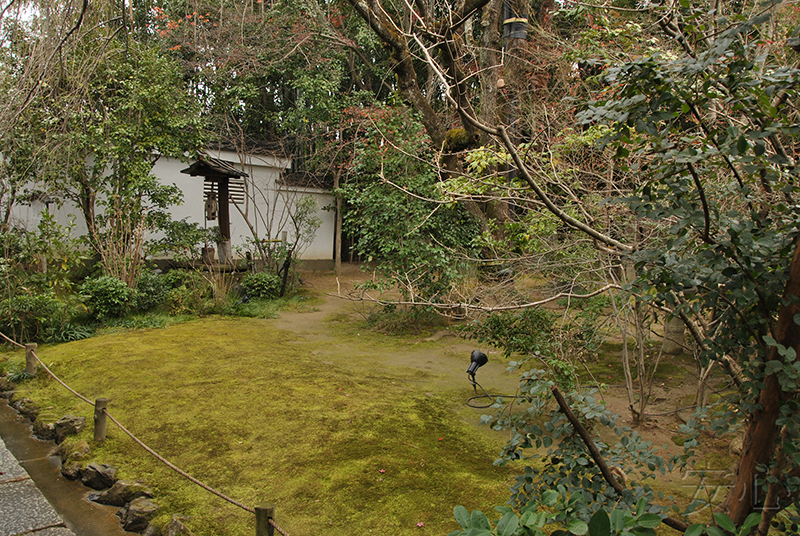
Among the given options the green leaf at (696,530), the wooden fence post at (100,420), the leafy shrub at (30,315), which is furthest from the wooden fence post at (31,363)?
the green leaf at (696,530)

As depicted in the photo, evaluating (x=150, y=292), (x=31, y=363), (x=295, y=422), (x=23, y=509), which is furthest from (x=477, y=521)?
(x=150, y=292)

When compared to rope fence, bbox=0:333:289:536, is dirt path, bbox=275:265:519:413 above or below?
below

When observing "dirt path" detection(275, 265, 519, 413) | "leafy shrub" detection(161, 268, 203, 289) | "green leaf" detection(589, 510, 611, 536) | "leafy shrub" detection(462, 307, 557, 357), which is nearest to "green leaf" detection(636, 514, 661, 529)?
"green leaf" detection(589, 510, 611, 536)

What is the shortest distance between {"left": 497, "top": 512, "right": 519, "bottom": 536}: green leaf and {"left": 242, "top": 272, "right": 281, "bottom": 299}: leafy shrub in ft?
30.5

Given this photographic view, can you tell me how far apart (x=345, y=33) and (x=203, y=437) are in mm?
10899

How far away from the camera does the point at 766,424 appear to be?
5.00 feet

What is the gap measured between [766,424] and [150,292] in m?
8.63

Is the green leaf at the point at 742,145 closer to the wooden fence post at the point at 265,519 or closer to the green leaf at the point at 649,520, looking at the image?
the green leaf at the point at 649,520

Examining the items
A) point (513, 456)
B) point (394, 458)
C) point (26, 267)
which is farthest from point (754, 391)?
point (26, 267)

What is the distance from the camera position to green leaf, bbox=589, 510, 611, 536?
4.00 ft

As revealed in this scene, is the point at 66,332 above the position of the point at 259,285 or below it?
below

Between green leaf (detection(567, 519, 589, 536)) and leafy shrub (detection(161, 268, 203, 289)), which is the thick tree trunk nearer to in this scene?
green leaf (detection(567, 519, 589, 536))

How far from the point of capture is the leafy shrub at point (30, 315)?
641 cm

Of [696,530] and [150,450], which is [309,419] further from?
[696,530]
